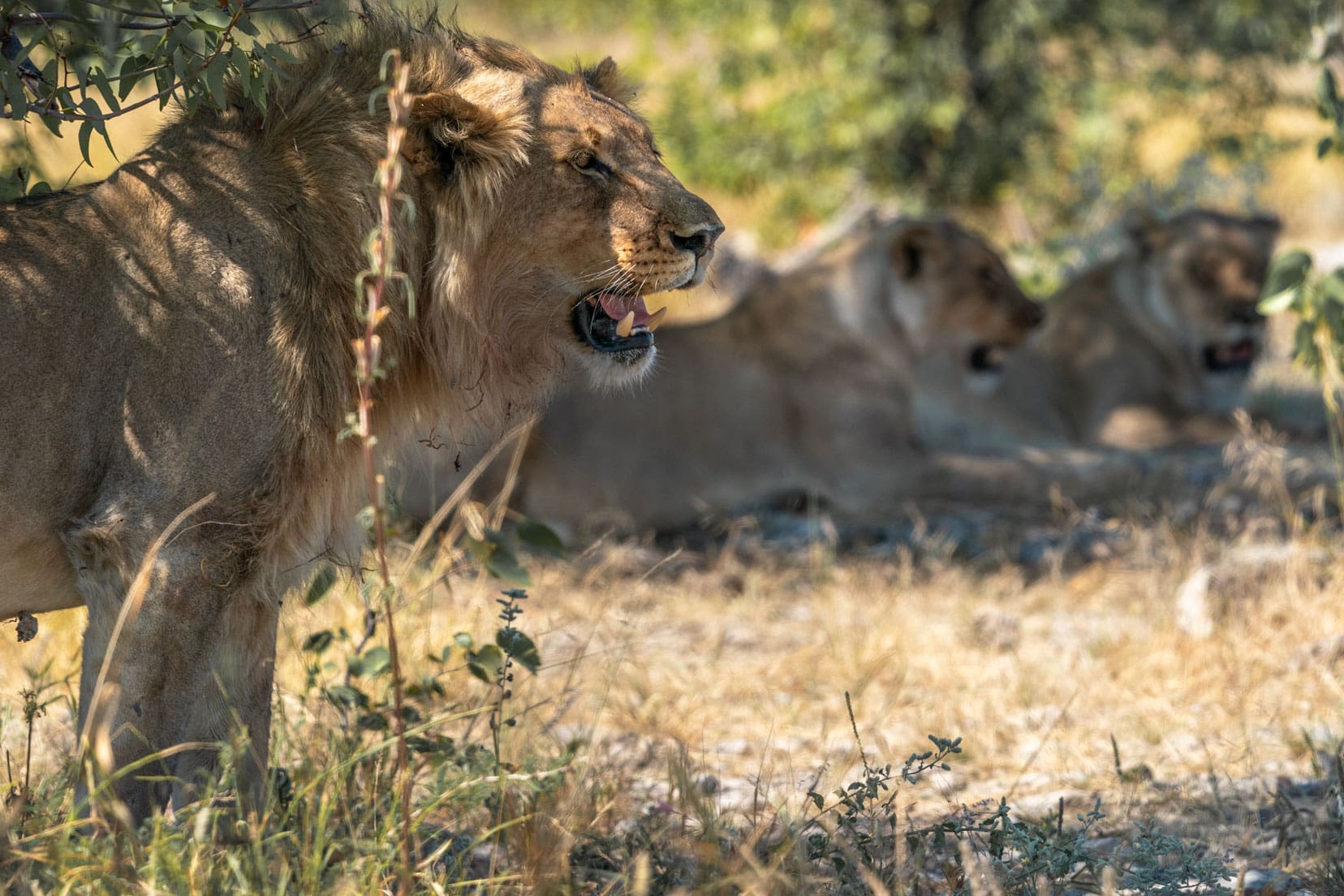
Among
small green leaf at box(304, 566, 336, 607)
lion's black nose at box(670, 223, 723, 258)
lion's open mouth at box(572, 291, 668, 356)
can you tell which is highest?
lion's black nose at box(670, 223, 723, 258)

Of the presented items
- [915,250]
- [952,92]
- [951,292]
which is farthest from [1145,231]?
[952,92]

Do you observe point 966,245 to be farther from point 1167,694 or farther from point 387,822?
point 387,822

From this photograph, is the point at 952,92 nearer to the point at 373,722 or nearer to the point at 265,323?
the point at 373,722

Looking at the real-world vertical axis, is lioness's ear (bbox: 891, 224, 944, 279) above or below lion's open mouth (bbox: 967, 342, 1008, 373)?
above

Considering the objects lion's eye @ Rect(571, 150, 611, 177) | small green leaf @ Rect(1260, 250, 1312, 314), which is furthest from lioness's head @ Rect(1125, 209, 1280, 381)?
lion's eye @ Rect(571, 150, 611, 177)

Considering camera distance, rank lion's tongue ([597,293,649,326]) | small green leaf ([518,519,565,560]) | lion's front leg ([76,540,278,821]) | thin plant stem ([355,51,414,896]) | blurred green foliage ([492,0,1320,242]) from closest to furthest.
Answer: thin plant stem ([355,51,414,896])
lion's front leg ([76,540,278,821])
lion's tongue ([597,293,649,326])
small green leaf ([518,519,565,560])
blurred green foliage ([492,0,1320,242])

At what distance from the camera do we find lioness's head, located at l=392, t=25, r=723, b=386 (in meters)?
2.58

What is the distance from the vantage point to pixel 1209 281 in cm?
750

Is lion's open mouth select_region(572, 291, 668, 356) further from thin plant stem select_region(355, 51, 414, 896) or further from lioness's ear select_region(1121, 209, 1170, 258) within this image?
lioness's ear select_region(1121, 209, 1170, 258)

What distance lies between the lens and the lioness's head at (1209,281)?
739 centimetres

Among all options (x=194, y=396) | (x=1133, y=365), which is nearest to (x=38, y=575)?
(x=194, y=396)

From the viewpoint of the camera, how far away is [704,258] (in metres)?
2.78

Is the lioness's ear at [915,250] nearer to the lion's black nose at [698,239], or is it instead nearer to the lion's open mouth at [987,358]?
the lion's open mouth at [987,358]

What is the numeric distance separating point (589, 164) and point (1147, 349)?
18.6 feet
